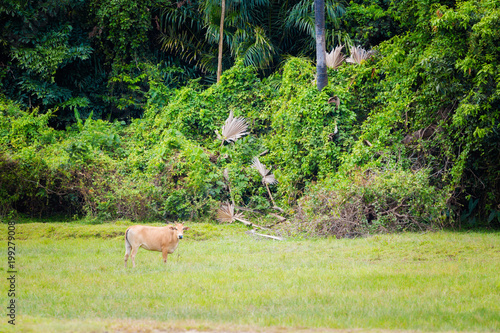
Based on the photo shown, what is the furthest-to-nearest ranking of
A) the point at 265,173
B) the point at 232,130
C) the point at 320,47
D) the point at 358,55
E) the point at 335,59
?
the point at 232,130
the point at 335,59
the point at 358,55
the point at 265,173
the point at 320,47

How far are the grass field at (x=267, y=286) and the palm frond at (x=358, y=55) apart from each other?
7.36 metres

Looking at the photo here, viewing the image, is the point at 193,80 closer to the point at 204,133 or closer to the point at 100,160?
the point at 204,133

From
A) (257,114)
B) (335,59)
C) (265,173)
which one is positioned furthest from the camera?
(257,114)

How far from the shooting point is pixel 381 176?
14281 mm

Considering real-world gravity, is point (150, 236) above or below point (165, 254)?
above

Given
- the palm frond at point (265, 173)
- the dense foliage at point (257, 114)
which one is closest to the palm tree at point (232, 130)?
the dense foliage at point (257, 114)

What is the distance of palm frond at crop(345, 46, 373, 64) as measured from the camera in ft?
60.5

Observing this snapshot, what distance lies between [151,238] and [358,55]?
37.2 ft

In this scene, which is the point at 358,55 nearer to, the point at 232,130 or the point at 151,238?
the point at 232,130

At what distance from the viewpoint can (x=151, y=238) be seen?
10031 millimetres

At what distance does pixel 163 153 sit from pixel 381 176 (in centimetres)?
716

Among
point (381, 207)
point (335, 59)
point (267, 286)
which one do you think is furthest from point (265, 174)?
point (267, 286)

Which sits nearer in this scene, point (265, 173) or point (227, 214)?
point (227, 214)

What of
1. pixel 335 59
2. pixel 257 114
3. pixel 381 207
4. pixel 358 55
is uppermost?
pixel 358 55
